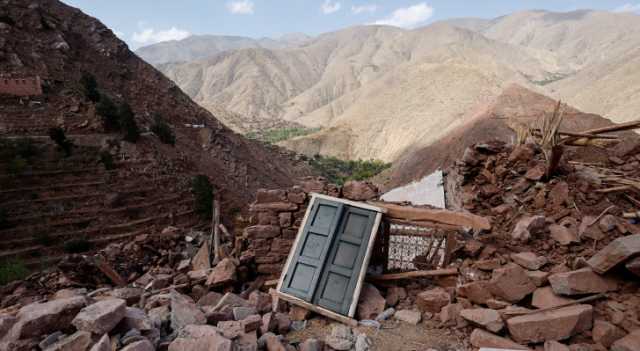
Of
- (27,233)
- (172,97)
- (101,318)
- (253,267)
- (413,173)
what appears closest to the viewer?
(101,318)

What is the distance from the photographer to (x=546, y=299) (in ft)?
10.9

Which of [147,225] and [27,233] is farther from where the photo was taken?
[147,225]

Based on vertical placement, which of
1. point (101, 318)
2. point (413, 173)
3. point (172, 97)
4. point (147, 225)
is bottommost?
point (147, 225)

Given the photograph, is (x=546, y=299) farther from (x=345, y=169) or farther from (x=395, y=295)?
(x=345, y=169)

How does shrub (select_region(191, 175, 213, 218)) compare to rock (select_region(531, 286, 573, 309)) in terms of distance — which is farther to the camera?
shrub (select_region(191, 175, 213, 218))

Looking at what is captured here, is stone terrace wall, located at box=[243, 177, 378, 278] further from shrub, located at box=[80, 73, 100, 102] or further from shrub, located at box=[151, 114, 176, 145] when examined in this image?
shrub, located at box=[80, 73, 100, 102]

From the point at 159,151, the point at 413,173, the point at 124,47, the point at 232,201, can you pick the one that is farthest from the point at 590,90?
the point at 124,47

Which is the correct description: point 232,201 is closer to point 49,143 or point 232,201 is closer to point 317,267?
point 49,143

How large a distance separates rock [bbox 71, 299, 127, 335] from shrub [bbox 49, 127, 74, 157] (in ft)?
51.6

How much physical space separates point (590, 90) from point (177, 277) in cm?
4726

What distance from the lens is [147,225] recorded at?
48.2 ft

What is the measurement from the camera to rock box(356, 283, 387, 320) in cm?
387

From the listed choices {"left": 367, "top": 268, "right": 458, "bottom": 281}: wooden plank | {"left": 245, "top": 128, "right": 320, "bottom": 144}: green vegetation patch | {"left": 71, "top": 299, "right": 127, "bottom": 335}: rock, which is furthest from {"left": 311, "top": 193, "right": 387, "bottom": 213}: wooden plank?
{"left": 245, "top": 128, "right": 320, "bottom": 144}: green vegetation patch

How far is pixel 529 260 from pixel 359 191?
2.09 meters
